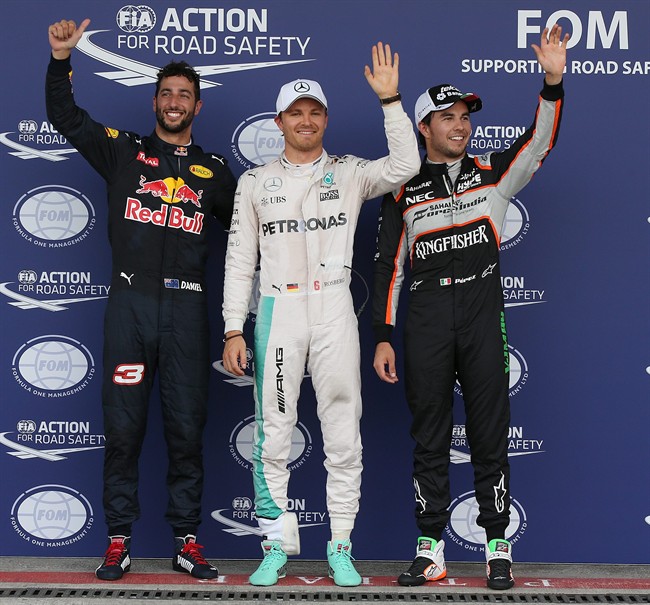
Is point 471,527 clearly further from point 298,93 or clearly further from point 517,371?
point 298,93

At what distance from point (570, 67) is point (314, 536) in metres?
2.25

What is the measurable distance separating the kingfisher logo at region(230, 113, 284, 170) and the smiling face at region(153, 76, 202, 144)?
1.00ft

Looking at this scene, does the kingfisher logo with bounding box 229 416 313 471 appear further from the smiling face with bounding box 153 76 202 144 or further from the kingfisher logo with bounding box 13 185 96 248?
the smiling face with bounding box 153 76 202 144

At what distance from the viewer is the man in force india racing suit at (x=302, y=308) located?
3.27 meters

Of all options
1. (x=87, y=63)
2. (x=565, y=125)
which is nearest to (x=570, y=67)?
(x=565, y=125)

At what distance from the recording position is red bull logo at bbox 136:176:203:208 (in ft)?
11.4

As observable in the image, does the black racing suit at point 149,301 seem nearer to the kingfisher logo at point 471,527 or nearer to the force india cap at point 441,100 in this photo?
the force india cap at point 441,100

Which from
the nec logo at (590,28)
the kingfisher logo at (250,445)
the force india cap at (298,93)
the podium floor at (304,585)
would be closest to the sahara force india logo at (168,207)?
the force india cap at (298,93)

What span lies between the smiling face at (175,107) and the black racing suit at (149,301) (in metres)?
0.06

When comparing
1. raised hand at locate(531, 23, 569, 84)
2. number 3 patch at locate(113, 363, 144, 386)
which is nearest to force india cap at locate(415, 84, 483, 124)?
raised hand at locate(531, 23, 569, 84)

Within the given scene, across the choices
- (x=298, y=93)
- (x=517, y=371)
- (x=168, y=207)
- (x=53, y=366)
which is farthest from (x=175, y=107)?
(x=517, y=371)

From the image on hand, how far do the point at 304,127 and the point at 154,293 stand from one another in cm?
84

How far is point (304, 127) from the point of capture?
3355 millimetres

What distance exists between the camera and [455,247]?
3.35 metres
